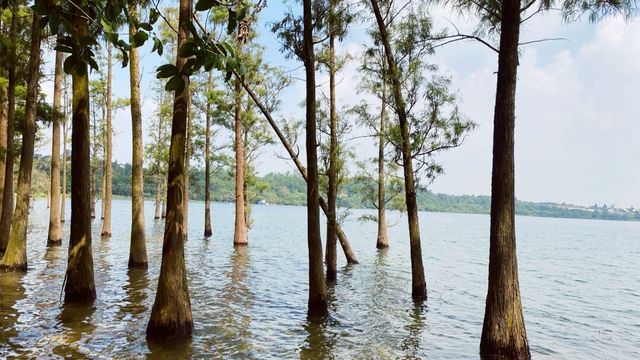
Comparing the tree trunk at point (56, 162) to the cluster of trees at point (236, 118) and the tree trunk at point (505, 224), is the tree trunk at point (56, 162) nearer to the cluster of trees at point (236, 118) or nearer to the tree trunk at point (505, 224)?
the cluster of trees at point (236, 118)

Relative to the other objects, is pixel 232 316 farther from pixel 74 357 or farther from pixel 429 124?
pixel 429 124

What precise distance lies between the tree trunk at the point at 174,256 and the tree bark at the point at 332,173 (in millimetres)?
7405

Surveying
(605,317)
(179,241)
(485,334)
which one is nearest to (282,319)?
(179,241)

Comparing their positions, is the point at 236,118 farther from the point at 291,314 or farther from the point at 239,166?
the point at 291,314

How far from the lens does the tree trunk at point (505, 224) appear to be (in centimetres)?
842

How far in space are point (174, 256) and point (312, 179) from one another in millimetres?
3848

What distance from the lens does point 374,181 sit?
28.8 meters

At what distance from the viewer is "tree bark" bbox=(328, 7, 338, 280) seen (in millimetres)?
15633

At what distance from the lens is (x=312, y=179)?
36.4 ft

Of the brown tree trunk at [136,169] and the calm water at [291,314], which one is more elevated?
the brown tree trunk at [136,169]

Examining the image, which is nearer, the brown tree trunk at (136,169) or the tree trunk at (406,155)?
the tree trunk at (406,155)

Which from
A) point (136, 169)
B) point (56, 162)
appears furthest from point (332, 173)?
point (56, 162)

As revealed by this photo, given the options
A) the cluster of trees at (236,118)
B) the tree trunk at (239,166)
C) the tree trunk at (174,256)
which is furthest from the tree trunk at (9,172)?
the tree trunk at (239,166)

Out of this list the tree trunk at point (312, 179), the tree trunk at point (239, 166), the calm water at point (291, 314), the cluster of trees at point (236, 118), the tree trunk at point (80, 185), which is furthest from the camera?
the tree trunk at point (239, 166)
